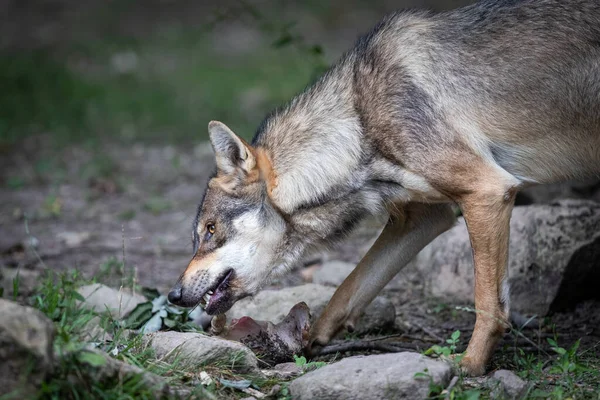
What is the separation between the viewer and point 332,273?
680 cm

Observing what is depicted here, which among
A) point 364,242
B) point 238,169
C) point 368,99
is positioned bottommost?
point 364,242

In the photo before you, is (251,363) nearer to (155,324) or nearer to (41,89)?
(155,324)

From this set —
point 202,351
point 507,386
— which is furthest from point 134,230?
point 507,386

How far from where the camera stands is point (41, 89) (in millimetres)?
14531

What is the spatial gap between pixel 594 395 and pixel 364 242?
3830mm

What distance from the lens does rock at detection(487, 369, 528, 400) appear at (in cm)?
411

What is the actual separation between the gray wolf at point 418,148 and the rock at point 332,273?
123 centimetres

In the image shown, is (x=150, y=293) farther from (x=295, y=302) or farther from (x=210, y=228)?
(x=295, y=302)

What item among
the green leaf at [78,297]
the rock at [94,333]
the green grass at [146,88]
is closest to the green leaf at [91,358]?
the rock at [94,333]

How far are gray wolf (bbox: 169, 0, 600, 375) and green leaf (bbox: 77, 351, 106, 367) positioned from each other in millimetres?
1404

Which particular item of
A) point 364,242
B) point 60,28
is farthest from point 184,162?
point 60,28

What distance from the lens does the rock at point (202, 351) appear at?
175 inches

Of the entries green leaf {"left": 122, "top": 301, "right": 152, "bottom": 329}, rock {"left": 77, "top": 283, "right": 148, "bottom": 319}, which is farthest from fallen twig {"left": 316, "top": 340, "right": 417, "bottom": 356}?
rock {"left": 77, "top": 283, "right": 148, "bottom": 319}

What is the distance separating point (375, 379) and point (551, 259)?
8.61 feet
